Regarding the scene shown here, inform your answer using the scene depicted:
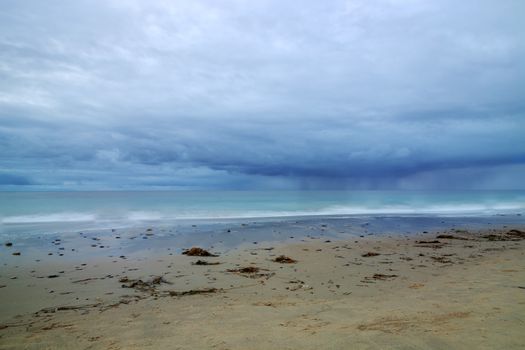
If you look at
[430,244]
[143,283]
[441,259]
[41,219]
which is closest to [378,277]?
[441,259]

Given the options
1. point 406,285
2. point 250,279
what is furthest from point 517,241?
point 250,279

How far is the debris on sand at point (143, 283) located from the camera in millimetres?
8180

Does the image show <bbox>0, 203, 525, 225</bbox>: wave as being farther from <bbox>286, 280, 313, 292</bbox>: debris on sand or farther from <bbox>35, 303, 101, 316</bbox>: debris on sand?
<bbox>286, 280, 313, 292</bbox>: debris on sand

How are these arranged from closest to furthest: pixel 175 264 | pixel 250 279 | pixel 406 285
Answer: pixel 406 285 → pixel 250 279 → pixel 175 264

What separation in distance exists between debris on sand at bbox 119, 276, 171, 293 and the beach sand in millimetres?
31

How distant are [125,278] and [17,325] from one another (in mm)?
3183

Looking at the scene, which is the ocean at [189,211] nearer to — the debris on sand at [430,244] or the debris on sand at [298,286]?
the debris on sand at [430,244]

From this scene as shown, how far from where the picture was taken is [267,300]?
Answer: 7121 millimetres

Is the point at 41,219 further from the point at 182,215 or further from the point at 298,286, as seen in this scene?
the point at 298,286

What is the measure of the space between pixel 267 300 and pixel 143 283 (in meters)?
3.50

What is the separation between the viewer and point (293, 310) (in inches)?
250

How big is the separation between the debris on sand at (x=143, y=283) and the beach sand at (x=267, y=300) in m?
0.03

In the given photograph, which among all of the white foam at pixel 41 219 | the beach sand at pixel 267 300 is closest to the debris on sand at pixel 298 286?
the beach sand at pixel 267 300

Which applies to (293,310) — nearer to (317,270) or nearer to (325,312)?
(325,312)
